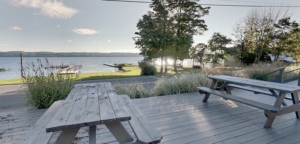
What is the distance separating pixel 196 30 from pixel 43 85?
15223mm

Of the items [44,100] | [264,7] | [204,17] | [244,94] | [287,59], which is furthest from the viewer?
[287,59]

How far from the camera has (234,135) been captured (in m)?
2.13

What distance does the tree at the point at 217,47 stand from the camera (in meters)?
19.2

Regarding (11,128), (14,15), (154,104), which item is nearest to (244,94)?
(154,104)

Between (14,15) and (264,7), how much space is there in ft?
54.8

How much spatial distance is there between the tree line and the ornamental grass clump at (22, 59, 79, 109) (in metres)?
10.8

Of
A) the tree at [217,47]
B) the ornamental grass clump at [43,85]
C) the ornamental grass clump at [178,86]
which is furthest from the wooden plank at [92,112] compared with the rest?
the tree at [217,47]

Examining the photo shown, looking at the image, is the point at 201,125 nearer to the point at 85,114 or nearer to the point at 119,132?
the point at 119,132

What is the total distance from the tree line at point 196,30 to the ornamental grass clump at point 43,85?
10.8m

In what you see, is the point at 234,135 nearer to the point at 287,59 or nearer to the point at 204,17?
the point at 204,17

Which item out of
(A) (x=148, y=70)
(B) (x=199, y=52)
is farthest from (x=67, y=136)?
(B) (x=199, y=52)

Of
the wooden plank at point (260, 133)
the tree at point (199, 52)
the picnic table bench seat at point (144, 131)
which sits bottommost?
the wooden plank at point (260, 133)

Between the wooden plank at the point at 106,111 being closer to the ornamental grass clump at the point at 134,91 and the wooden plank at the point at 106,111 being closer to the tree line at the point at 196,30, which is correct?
the ornamental grass clump at the point at 134,91

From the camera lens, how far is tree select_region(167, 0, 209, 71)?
585 inches
